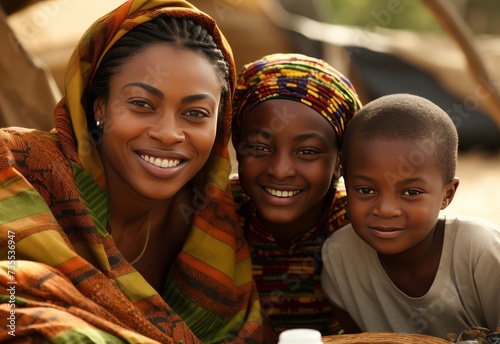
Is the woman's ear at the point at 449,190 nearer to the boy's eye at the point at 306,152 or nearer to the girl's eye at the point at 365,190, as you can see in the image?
the girl's eye at the point at 365,190

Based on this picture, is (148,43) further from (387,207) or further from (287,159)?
(387,207)

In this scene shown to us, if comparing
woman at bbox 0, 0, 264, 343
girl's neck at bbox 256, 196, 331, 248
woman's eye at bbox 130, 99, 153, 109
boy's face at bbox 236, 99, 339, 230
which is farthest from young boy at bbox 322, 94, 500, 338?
woman's eye at bbox 130, 99, 153, 109

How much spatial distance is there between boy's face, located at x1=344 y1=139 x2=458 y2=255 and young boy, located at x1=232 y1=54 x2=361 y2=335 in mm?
242

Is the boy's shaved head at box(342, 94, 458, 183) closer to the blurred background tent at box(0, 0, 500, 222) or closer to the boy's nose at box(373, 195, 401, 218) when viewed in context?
the boy's nose at box(373, 195, 401, 218)

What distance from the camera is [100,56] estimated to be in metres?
2.45

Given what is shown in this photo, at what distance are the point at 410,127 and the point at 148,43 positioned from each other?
0.85m

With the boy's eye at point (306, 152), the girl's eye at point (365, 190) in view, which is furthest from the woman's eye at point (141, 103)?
the girl's eye at point (365, 190)

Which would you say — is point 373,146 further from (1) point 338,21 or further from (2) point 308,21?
(1) point 338,21

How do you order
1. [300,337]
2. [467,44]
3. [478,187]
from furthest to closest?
[478,187], [467,44], [300,337]

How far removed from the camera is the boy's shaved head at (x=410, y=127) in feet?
7.99

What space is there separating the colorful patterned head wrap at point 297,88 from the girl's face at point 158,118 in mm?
385

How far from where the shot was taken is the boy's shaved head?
2.44 m

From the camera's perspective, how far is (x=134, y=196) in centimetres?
253

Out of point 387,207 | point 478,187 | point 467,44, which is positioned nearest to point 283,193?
point 387,207
